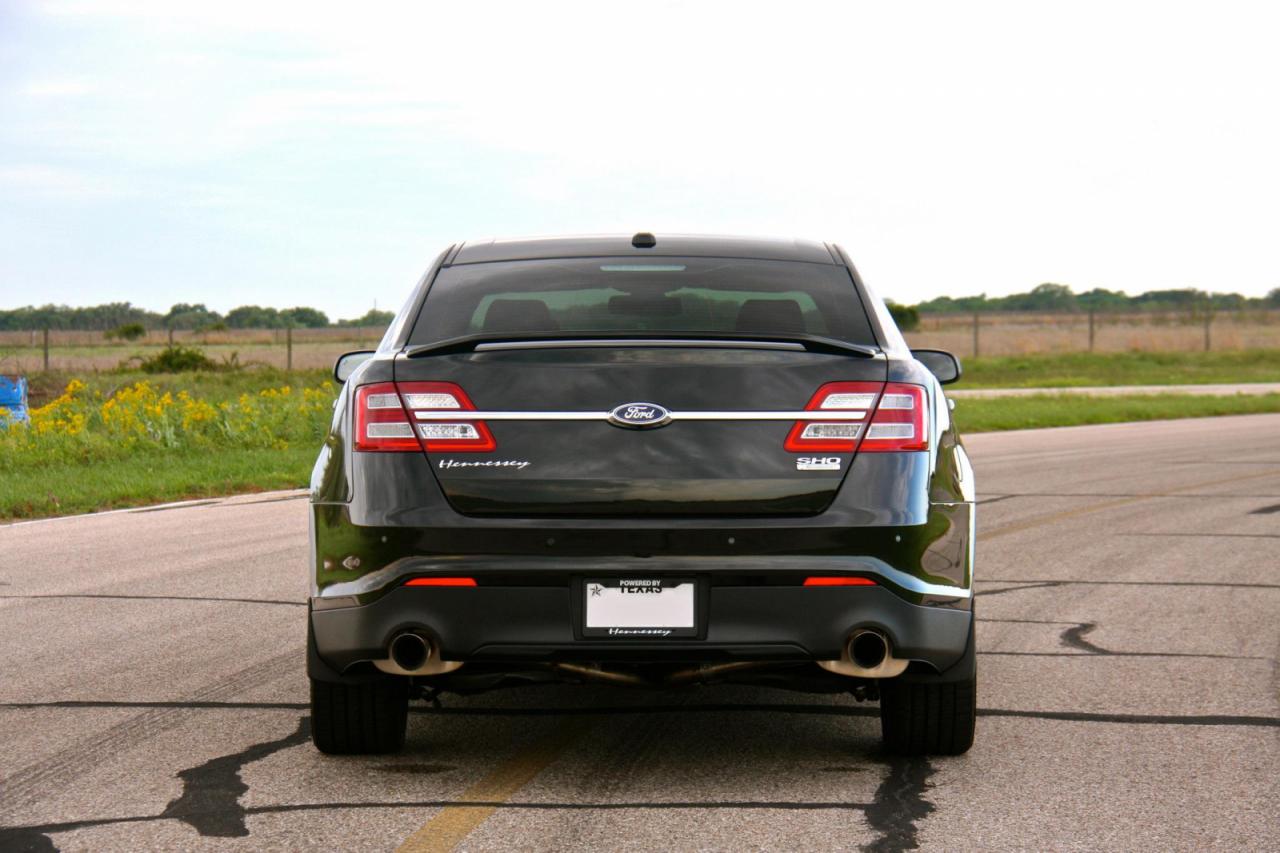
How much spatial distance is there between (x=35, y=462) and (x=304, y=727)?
1181 cm

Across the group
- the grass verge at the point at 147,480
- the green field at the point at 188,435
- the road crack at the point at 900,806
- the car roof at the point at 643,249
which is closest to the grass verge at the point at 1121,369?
the green field at the point at 188,435

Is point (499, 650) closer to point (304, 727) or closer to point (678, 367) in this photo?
point (678, 367)

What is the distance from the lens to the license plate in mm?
4625

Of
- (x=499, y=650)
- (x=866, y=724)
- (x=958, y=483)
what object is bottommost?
(x=866, y=724)

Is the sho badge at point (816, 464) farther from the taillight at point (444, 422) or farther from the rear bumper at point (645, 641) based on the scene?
the taillight at point (444, 422)

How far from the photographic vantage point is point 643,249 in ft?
18.7

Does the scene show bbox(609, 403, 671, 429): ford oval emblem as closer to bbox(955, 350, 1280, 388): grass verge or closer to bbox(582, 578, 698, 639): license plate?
bbox(582, 578, 698, 639): license plate

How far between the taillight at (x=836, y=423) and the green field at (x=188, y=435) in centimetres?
974

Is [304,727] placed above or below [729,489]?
below

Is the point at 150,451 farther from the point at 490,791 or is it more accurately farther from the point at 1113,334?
the point at 1113,334

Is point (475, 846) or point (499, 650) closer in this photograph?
point (475, 846)

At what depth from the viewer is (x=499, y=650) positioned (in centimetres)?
464

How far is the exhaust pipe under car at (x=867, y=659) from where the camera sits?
4684 mm

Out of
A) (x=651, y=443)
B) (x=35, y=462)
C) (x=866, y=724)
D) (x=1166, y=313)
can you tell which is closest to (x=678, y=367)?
(x=651, y=443)
